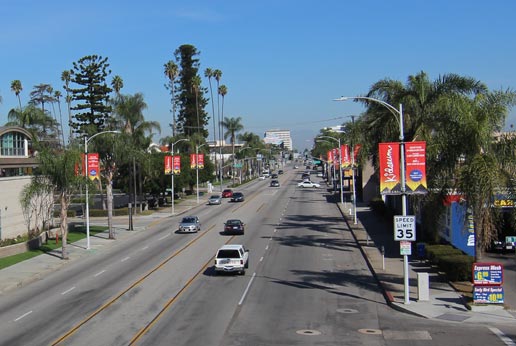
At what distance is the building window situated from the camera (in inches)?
2354

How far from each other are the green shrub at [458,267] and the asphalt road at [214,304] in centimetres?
369

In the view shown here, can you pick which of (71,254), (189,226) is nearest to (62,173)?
(71,254)

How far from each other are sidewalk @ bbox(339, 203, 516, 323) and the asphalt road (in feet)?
2.13

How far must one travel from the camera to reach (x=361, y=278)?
30906mm

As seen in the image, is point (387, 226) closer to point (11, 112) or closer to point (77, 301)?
point (77, 301)

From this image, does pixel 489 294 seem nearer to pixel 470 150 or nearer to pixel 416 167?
pixel 416 167

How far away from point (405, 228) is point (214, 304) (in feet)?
27.6

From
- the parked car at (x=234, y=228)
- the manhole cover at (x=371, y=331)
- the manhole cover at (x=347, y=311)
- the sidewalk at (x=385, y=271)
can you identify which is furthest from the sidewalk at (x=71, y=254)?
the manhole cover at (x=371, y=331)

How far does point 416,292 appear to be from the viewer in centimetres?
2644

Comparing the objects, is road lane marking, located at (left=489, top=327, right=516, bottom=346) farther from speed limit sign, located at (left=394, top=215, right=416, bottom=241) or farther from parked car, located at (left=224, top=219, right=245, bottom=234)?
parked car, located at (left=224, top=219, right=245, bottom=234)

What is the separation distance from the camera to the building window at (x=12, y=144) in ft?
196

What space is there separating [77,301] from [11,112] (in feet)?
215

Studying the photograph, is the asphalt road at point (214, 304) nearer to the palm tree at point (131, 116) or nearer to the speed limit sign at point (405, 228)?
the speed limit sign at point (405, 228)

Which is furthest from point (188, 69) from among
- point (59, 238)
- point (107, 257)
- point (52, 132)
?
point (107, 257)
